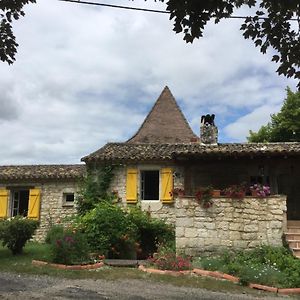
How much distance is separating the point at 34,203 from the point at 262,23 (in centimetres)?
1579

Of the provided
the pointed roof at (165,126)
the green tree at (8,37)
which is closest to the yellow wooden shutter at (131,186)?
the pointed roof at (165,126)

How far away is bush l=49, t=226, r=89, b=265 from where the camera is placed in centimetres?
1127

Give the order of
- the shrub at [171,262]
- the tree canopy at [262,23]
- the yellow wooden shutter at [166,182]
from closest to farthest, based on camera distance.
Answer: the tree canopy at [262,23]
the shrub at [171,262]
the yellow wooden shutter at [166,182]

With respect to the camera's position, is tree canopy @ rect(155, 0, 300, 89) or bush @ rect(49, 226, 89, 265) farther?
bush @ rect(49, 226, 89, 265)

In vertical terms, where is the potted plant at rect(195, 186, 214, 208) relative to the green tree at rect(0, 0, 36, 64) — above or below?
below

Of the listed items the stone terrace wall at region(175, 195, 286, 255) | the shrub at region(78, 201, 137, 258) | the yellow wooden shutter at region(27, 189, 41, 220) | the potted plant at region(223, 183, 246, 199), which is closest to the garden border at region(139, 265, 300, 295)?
the stone terrace wall at region(175, 195, 286, 255)

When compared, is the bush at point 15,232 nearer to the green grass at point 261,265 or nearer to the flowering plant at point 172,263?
the flowering plant at point 172,263

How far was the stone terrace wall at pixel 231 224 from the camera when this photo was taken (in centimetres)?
1216

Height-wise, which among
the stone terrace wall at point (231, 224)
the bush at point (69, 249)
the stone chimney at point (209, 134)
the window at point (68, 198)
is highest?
the stone chimney at point (209, 134)

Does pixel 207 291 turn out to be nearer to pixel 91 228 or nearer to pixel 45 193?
pixel 91 228

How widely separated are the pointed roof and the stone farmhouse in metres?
7.35

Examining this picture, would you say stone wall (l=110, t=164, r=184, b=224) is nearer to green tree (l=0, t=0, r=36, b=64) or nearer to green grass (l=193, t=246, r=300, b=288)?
green grass (l=193, t=246, r=300, b=288)

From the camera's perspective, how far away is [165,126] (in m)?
27.0

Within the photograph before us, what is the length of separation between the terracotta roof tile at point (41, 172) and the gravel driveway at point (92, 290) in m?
9.49
